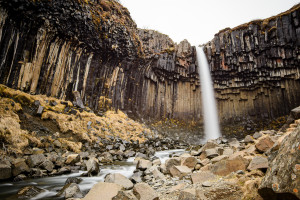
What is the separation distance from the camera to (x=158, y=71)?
25219 millimetres

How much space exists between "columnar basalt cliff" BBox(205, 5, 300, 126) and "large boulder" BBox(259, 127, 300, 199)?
26302mm

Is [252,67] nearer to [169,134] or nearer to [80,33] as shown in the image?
[169,134]

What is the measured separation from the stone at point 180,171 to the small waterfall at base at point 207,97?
2211cm

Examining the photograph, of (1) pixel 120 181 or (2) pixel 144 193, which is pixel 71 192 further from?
(2) pixel 144 193

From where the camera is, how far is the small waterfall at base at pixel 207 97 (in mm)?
26828

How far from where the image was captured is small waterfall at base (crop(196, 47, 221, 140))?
26828 millimetres

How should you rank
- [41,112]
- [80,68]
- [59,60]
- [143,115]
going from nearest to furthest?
1. [41,112]
2. [59,60]
3. [80,68]
4. [143,115]

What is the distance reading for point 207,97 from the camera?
28094 mm

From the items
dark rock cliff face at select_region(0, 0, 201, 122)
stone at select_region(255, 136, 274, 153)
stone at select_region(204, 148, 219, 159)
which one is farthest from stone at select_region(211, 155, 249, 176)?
dark rock cliff face at select_region(0, 0, 201, 122)

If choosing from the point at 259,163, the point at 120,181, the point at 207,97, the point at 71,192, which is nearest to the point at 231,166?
the point at 259,163

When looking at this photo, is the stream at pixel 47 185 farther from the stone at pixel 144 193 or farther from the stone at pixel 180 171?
the stone at pixel 180 171

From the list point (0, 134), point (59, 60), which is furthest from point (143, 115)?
point (0, 134)

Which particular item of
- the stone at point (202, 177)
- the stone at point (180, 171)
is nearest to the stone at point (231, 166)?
the stone at point (202, 177)

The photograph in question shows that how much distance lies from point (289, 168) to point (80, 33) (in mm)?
18350
